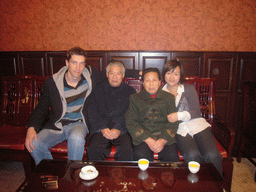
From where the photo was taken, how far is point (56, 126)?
2.03 metres

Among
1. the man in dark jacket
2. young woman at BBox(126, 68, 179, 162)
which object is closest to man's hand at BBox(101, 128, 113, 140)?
the man in dark jacket

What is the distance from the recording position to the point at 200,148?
1.80m

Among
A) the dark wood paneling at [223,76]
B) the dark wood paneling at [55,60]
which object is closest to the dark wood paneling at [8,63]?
the dark wood paneling at [55,60]

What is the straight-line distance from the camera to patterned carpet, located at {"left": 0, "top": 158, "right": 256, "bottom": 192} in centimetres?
205

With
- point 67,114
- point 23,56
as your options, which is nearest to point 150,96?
point 67,114

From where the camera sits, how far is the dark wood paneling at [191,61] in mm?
2740

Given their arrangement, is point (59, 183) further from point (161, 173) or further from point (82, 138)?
point (161, 173)

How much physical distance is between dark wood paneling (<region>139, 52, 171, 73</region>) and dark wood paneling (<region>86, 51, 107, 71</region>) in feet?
2.01

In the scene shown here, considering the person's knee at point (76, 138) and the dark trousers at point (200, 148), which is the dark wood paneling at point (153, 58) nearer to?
the dark trousers at point (200, 148)

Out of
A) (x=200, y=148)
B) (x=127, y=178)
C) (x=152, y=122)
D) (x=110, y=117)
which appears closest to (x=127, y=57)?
(x=110, y=117)

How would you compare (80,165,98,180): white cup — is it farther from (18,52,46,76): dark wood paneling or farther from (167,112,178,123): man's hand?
(18,52,46,76): dark wood paneling

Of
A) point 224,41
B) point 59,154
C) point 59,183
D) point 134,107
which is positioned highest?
point 224,41

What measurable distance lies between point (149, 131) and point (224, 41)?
212cm

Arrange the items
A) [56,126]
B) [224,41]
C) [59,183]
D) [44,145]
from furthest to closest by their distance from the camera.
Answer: [224,41], [56,126], [44,145], [59,183]
